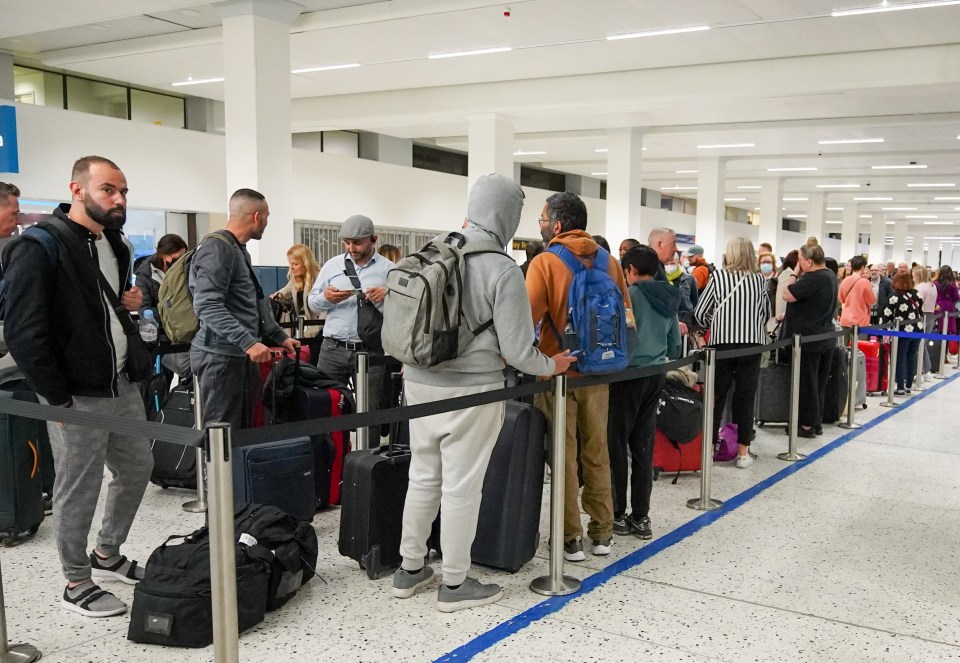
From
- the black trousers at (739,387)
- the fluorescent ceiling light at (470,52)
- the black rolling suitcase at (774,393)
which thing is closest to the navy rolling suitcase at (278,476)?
the black trousers at (739,387)

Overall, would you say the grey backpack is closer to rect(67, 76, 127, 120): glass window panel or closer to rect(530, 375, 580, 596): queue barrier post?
rect(530, 375, 580, 596): queue barrier post

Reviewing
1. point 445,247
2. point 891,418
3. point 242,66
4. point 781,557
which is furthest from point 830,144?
point 445,247

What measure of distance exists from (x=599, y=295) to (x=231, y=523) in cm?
187

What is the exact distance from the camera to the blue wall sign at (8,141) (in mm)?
10570

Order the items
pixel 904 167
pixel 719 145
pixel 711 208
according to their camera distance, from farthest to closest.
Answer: pixel 904 167 < pixel 711 208 < pixel 719 145

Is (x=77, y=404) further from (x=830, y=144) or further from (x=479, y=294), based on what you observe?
(x=830, y=144)

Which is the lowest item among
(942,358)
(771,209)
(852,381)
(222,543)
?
(942,358)

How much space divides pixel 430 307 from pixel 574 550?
5.23 ft

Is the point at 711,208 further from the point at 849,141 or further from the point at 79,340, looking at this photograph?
the point at 79,340

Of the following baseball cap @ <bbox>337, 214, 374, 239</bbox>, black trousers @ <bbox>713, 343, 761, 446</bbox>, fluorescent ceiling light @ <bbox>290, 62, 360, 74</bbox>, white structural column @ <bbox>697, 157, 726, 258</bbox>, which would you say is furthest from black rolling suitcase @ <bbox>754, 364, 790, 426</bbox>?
white structural column @ <bbox>697, 157, 726, 258</bbox>

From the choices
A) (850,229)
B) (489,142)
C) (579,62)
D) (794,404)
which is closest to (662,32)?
(579,62)

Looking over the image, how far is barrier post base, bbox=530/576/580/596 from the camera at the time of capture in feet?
11.6

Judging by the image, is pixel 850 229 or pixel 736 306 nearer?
pixel 736 306

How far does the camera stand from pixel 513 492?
11.8 feet
